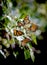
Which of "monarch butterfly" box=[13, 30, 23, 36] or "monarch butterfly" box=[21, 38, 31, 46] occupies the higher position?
"monarch butterfly" box=[13, 30, 23, 36]

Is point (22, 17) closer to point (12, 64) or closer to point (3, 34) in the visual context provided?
point (3, 34)

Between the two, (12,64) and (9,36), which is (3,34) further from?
(12,64)

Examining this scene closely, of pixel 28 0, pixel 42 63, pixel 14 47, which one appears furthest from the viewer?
pixel 28 0

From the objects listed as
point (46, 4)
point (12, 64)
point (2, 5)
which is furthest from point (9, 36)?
point (46, 4)

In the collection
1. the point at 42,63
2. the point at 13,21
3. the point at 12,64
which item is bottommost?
the point at 42,63

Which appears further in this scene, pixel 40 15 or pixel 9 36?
pixel 40 15

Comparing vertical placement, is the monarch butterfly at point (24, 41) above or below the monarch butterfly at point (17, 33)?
below

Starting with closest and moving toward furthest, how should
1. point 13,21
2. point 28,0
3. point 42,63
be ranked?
1. point 13,21
2. point 42,63
3. point 28,0

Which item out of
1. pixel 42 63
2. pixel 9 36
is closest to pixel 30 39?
pixel 9 36

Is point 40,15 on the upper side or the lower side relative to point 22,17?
lower
